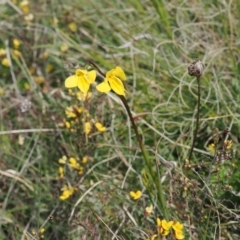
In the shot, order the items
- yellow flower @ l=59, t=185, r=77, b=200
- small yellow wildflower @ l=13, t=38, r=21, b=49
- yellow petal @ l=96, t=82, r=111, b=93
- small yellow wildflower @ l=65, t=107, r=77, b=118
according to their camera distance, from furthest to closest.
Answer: small yellow wildflower @ l=13, t=38, r=21, b=49 < small yellow wildflower @ l=65, t=107, r=77, b=118 < yellow flower @ l=59, t=185, r=77, b=200 < yellow petal @ l=96, t=82, r=111, b=93

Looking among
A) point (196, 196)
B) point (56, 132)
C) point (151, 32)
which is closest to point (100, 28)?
point (151, 32)

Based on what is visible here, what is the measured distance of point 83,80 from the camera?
4.07ft

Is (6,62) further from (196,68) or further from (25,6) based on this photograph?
(196,68)

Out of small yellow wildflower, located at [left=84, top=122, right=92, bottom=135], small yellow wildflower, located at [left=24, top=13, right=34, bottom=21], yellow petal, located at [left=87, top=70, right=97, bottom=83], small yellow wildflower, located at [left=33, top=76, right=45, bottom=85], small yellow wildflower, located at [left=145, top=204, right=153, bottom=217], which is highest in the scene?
yellow petal, located at [left=87, top=70, right=97, bottom=83]

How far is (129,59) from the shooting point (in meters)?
2.13

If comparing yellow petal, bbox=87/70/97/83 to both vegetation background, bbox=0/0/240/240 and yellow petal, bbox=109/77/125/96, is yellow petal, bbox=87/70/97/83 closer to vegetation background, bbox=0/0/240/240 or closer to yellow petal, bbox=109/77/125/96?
yellow petal, bbox=109/77/125/96

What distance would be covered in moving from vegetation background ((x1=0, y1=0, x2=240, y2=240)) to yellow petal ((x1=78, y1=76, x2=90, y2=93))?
305 mm

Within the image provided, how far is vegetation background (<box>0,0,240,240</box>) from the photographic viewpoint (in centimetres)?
153

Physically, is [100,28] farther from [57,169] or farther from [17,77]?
[57,169]

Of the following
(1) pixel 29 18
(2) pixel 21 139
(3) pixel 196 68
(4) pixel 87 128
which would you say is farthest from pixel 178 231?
(1) pixel 29 18

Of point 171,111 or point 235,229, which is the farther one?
point 171,111

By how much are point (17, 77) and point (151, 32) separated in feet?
1.79

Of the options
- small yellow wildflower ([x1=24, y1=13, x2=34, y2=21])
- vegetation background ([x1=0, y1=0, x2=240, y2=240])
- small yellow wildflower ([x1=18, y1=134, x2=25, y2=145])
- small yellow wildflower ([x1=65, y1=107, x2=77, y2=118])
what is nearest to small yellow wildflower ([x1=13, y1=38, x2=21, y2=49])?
vegetation background ([x1=0, y1=0, x2=240, y2=240])

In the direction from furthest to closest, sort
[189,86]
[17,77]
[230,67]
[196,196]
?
1. [17,77]
2. [230,67]
3. [189,86]
4. [196,196]
